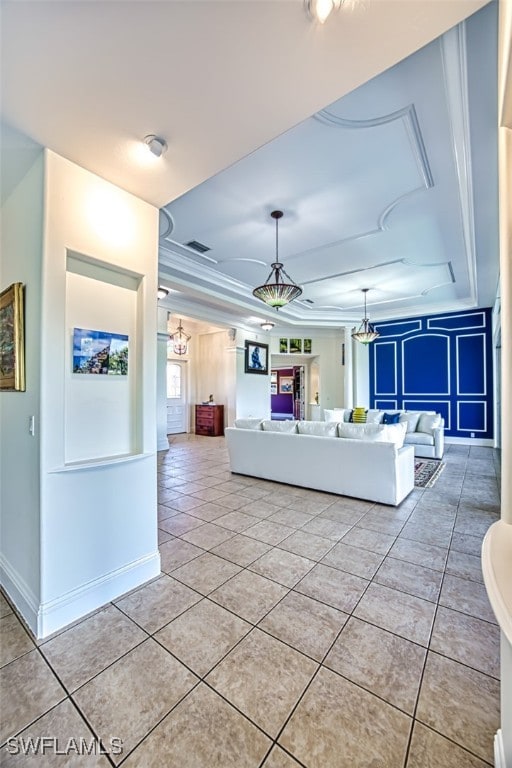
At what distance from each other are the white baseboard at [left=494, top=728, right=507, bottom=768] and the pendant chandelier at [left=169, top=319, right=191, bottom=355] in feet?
28.3

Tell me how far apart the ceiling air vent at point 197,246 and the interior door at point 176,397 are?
17.2 feet

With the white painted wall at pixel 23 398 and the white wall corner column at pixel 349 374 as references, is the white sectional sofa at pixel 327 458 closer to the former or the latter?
the white painted wall at pixel 23 398

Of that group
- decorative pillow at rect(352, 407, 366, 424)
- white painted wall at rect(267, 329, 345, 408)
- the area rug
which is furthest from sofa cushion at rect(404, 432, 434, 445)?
white painted wall at rect(267, 329, 345, 408)

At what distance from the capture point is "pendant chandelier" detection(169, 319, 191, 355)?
8961 millimetres

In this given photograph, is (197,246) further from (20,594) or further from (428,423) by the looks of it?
(428,423)

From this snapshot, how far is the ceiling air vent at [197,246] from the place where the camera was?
14.5 feet

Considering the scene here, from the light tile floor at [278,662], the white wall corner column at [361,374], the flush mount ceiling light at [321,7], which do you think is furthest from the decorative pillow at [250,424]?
the white wall corner column at [361,374]

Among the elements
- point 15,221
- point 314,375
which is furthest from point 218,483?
point 314,375

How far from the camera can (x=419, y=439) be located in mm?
6109

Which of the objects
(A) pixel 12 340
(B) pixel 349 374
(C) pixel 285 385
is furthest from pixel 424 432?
(C) pixel 285 385

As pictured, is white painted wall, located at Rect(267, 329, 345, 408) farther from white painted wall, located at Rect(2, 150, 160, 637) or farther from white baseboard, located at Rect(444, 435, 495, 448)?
white painted wall, located at Rect(2, 150, 160, 637)

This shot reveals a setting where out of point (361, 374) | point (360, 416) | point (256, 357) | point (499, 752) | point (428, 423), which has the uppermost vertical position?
point (256, 357)

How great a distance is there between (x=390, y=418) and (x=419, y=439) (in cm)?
81

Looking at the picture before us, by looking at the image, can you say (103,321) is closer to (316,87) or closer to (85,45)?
(85,45)
